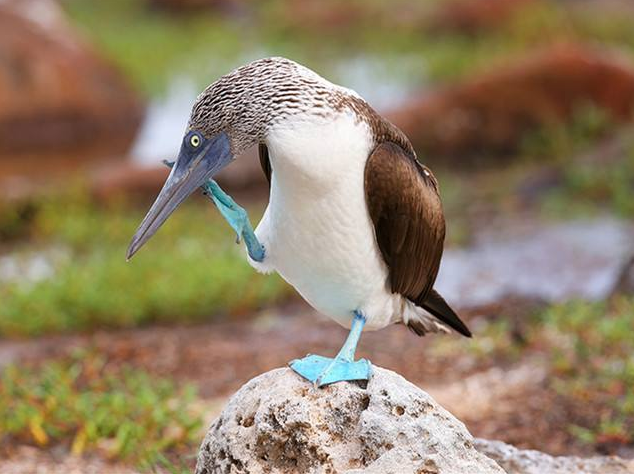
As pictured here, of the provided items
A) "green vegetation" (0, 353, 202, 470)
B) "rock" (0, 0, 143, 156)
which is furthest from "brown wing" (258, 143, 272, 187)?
"rock" (0, 0, 143, 156)

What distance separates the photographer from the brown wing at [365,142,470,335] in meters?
→ 3.30

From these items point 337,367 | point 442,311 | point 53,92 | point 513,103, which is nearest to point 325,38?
point 53,92

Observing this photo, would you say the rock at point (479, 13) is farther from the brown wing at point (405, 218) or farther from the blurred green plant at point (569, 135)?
the brown wing at point (405, 218)

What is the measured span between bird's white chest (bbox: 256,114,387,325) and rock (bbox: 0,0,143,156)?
8824 millimetres

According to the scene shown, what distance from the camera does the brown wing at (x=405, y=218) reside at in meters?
3.30

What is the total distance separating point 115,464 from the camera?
461 centimetres

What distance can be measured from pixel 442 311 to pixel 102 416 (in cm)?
174

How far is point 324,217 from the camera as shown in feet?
10.5

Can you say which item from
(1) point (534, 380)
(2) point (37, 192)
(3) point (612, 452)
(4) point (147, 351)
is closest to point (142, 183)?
(2) point (37, 192)

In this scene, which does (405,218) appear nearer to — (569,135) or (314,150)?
(314,150)

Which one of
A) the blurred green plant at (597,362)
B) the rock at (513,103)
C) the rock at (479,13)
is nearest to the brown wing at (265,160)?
the blurred green plant at (597,362)

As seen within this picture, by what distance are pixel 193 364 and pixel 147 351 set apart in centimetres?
30

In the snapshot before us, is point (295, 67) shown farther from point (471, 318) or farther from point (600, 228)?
point (600, 228)

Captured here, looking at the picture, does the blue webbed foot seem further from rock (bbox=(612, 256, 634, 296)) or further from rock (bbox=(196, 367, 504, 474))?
rock (bbox=(612, 256, 634, 296))
